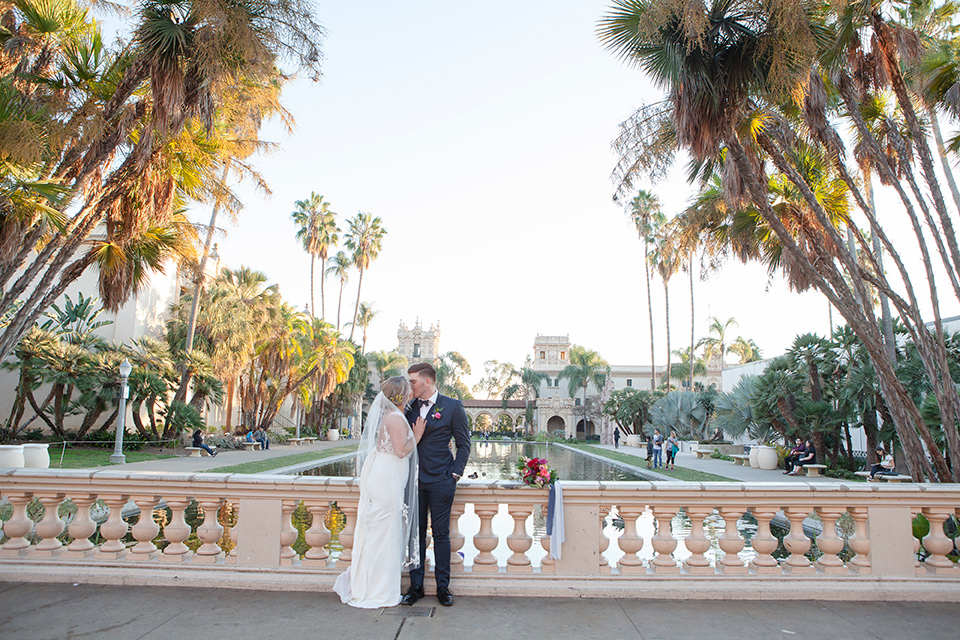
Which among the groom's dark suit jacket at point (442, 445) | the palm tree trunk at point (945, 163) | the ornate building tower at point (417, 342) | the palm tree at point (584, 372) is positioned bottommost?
the groom's dark suit jacket at point (442, 445)

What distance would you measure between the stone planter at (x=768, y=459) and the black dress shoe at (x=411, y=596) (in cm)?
1932

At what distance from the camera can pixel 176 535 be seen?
4.53 m

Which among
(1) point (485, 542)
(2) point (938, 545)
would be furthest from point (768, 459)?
(1) point (485, 542)

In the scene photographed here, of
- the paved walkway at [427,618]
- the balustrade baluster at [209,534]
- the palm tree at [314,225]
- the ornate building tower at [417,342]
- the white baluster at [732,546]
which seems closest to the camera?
the paved walkway at [427,618]

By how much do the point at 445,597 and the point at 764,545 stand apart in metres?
2.43

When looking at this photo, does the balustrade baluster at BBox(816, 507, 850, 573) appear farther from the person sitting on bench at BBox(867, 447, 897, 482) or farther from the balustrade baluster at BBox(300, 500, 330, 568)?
the person sitting on bench at BBox(867, 447, 897, 482)

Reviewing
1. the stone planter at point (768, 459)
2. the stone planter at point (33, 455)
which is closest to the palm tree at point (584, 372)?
the stone planter at point (768, 459)

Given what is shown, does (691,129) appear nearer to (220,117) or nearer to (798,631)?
(798,631)

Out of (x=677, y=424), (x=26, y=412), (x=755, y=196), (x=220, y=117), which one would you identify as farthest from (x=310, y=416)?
(x=755, y=196)

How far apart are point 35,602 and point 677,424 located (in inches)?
1374

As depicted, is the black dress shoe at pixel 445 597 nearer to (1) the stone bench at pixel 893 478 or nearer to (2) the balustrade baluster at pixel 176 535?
(2) the balustrade baluster at pixel 176 535

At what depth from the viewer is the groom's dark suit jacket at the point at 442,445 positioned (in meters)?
4.28

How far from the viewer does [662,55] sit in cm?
717

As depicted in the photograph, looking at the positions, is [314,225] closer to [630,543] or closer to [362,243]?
[362,243]
